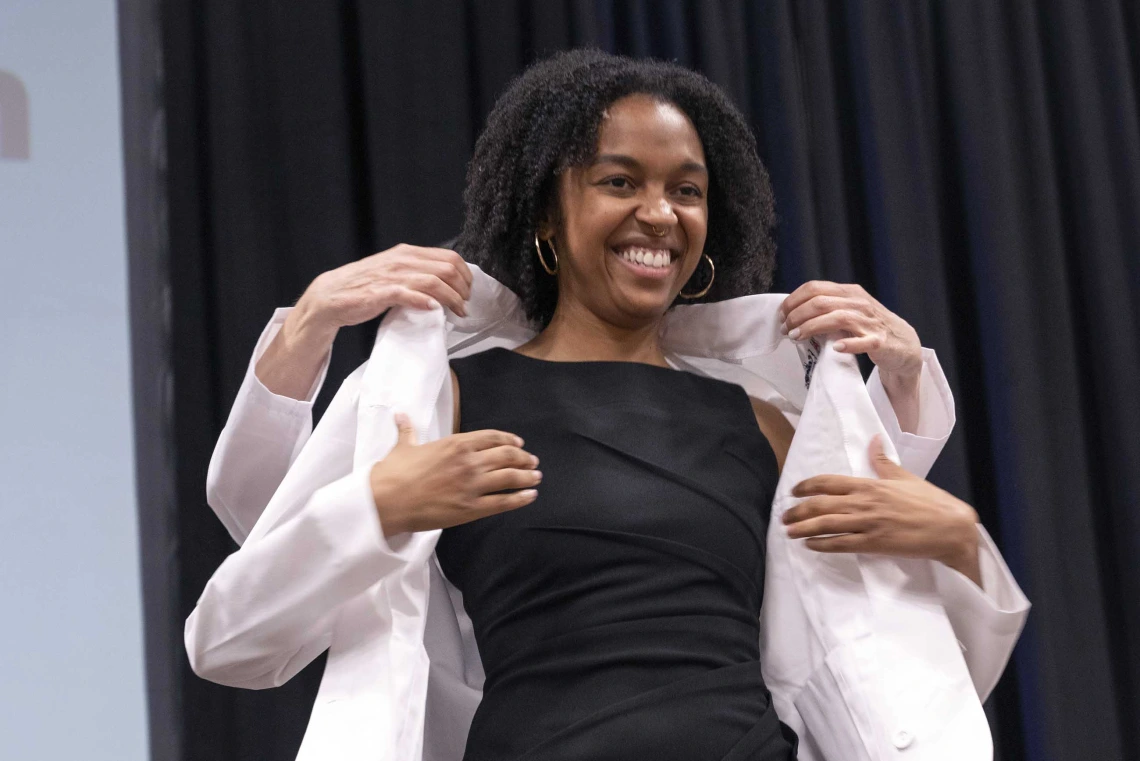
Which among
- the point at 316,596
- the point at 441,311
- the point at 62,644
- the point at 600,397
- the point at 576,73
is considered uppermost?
the point at 576,73

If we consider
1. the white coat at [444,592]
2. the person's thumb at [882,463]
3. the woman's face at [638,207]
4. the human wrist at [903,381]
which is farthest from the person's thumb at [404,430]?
the human wrist at [903,381]

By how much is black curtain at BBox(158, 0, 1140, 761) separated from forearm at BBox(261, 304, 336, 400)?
0.58m

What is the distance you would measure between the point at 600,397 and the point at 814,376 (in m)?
0.25

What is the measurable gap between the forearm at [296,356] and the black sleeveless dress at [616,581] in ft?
0.55

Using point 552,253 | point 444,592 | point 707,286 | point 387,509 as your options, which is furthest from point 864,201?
point 387,509

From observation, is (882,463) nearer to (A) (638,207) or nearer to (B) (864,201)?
(A) (638,207)

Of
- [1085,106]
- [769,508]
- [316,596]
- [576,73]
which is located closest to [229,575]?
[316,596]

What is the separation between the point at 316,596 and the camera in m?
1.06

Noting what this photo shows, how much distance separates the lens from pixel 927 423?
1446mm

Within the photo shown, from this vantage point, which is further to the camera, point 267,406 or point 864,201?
point 864,201

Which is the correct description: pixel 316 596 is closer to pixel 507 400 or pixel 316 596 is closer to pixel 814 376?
pixel 507 400

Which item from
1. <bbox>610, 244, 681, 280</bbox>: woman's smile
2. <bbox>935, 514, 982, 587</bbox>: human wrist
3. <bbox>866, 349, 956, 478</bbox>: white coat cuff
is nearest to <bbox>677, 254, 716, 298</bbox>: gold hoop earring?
<bbox>610, 244, 681, 280</bbox>: woman's smile

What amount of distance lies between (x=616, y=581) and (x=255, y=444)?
1.48ft

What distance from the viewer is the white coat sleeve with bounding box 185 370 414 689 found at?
1053 millimetres
